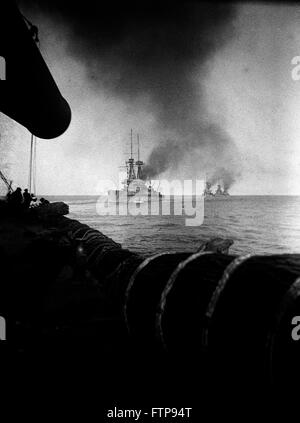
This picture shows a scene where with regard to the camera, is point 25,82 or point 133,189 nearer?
point 25,82

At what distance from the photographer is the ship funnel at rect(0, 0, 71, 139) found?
3734 mm

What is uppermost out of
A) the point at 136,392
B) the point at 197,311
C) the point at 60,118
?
the point at 60,118

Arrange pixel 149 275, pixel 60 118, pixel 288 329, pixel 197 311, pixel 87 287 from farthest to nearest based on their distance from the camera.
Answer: pixel 60 118 → pixel 87 287 → pixel 149 275 → pixel 197 311 → pixel 288 329

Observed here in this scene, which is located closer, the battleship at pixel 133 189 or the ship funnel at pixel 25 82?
the ship funnel at pixel 25 82

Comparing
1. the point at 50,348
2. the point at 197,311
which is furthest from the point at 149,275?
the point at 50,348

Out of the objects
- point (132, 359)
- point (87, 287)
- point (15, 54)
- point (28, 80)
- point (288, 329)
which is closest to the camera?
point (288, 329)

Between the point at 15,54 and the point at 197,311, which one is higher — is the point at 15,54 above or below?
above

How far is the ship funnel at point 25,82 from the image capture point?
3.73 m

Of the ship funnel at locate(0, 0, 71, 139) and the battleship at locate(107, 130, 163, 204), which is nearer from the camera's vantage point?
the ship funnel at locate(0, 0, 71, 139)

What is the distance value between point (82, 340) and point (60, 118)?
5090mm

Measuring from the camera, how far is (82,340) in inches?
137

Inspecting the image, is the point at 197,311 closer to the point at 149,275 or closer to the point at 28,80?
the point at 149,275

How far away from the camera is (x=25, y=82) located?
4496 mm
